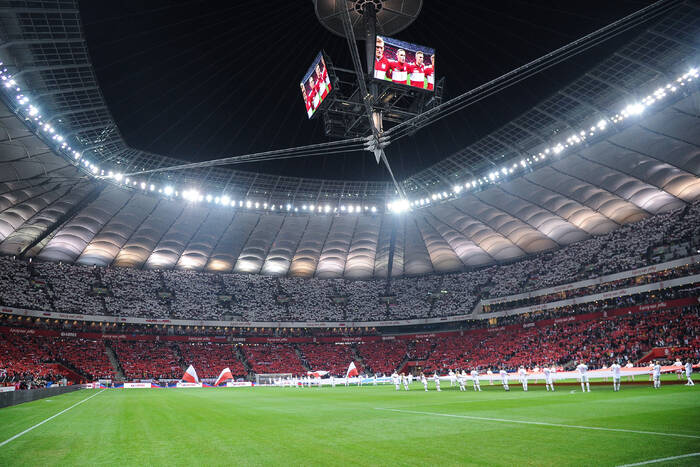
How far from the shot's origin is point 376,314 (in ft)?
231

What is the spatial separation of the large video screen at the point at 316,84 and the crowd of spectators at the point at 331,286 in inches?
1661

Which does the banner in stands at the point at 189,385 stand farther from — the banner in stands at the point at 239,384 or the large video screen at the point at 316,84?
the large video screen at the point at 316,84

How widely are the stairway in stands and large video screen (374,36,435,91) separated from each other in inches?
1879

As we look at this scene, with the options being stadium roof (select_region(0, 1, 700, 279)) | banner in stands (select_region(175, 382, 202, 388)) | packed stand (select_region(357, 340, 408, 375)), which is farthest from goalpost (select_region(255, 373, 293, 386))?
stadium roof (select_region(0, 1, 700, 279))

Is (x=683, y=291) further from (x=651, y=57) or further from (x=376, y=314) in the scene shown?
(x=376, y=314)

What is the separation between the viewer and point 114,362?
5478 centimetres

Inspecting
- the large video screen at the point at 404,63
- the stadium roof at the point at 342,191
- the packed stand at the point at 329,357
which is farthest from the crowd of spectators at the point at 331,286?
the large video screen at the point at 404,63

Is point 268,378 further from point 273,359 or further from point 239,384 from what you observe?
point 273,359

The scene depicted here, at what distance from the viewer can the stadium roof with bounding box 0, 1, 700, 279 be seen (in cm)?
3416

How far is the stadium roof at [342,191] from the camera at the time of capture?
34156 millimetres

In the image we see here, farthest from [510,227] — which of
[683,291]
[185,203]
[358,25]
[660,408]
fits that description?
[660,408]

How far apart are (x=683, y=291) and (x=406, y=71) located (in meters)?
39.9

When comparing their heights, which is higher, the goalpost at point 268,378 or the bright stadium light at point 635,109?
the bright stadium light at point 635,109

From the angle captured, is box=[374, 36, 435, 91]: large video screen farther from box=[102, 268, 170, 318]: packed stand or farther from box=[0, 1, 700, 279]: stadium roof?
box=[102, 268, 170, 318]: packed stand
